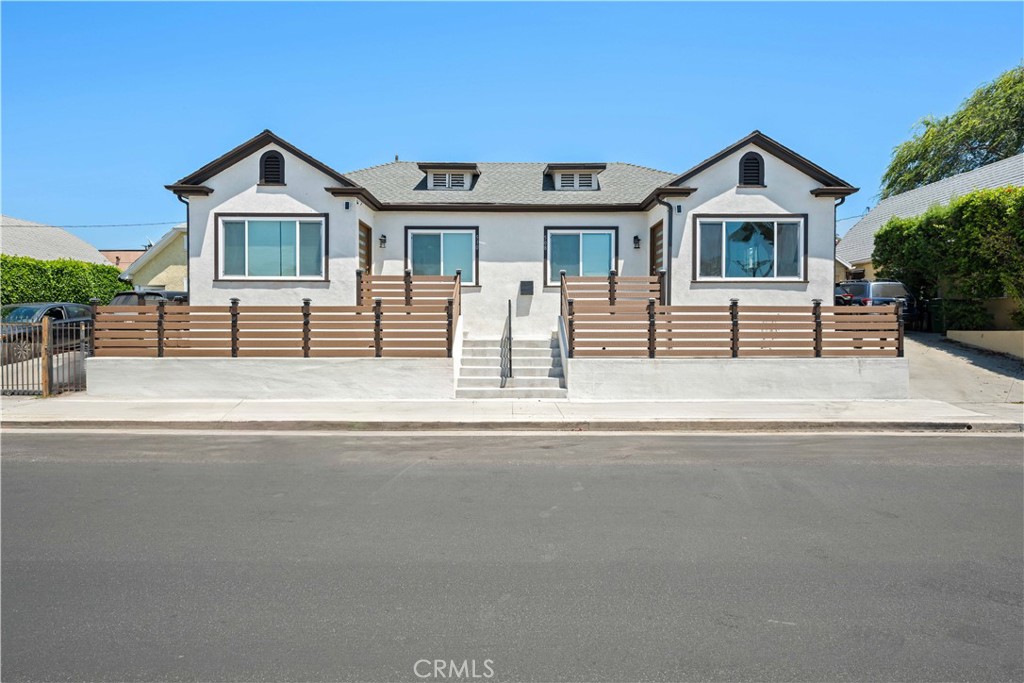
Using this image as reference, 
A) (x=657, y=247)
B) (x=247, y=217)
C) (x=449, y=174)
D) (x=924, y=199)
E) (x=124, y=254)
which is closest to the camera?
(x=247, y=217)

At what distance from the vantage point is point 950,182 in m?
33.4

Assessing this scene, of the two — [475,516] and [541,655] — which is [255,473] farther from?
[541,655]

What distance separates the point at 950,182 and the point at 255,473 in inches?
1364

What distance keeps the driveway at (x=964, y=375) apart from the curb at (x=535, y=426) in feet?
7.27

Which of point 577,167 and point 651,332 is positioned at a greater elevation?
point 577,167

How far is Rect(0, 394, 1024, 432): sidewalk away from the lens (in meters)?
12.8

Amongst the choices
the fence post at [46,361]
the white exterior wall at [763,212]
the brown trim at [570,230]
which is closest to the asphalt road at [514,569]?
the fence post at [46,361]

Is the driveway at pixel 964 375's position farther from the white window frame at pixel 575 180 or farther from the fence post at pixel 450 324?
the fence post at pixel 450 324

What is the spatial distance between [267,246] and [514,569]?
51.6ft

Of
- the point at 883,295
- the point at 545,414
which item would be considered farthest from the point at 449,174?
the point at 883,295

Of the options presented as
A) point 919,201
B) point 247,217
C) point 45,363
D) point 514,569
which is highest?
point 919,201

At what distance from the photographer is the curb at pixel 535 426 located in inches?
500

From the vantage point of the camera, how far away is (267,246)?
19.3 metres

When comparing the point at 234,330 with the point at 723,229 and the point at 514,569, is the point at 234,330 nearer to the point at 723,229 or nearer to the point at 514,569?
the point at 723,229
